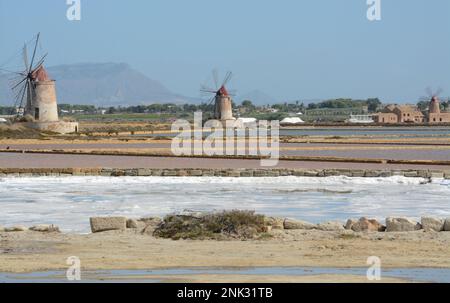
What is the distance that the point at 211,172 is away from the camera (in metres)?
20.5

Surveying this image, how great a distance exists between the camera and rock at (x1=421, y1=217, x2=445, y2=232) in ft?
32.3

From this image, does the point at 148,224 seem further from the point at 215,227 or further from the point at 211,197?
A: the point at 211,197

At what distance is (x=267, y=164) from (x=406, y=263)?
637 inches

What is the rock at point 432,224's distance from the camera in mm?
9859

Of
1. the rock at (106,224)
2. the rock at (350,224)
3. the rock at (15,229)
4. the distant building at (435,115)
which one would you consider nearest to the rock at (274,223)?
the rock at (350,224)

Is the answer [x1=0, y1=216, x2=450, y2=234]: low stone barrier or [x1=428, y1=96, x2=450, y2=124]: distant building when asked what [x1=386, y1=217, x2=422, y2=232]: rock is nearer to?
[x1=0, y1=216, x2=450, y2=234]: low stone barrier

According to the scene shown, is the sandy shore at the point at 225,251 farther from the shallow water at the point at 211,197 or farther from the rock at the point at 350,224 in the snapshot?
the shallow water at the point at 211,197

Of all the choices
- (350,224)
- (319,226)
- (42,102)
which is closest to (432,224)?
(350,224)

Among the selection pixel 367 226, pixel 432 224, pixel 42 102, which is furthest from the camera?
pixel 42 102

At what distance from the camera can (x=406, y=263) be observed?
7520mm

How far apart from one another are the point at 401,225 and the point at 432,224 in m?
0.34

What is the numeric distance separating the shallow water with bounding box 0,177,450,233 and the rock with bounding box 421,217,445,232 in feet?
6.09
